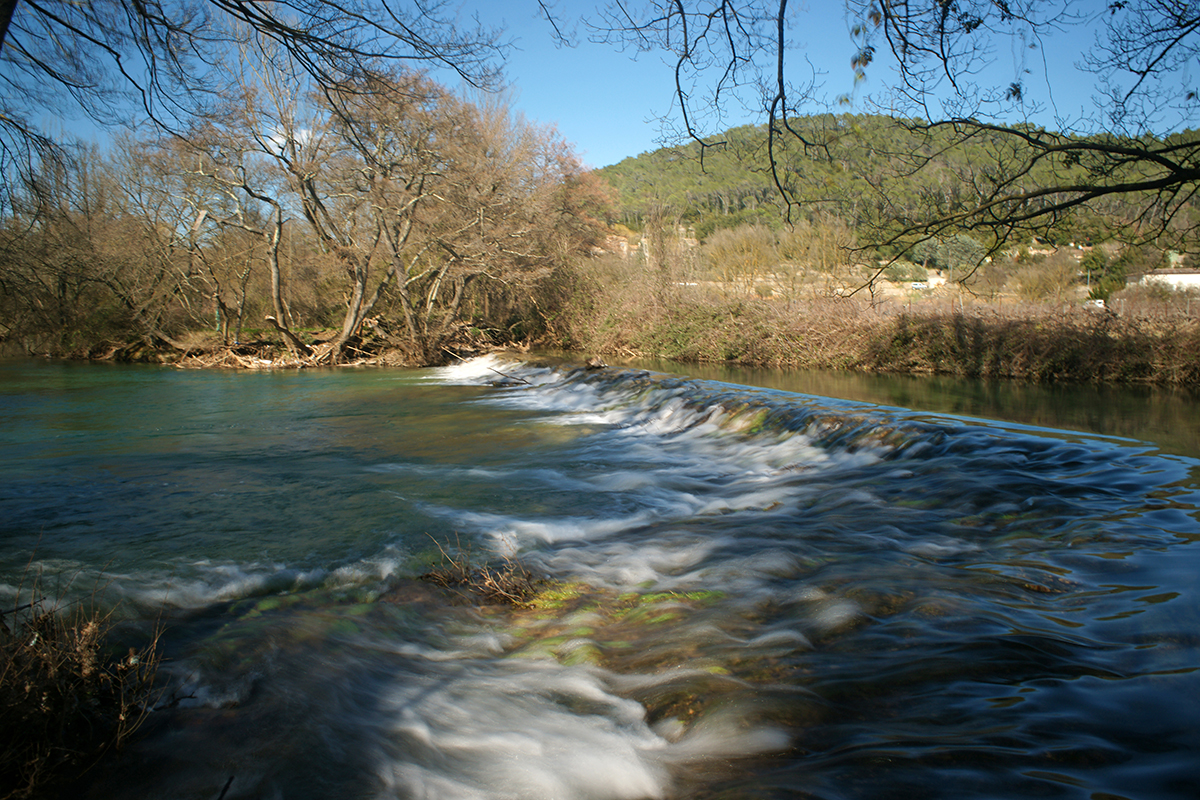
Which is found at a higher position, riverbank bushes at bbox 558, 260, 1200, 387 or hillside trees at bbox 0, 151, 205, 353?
hillside trees at bbox 0, 151, 205, 353

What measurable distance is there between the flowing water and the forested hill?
104 inches

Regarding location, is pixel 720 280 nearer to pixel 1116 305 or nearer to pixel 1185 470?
pixel 1116 305

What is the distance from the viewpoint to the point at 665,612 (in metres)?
3.94

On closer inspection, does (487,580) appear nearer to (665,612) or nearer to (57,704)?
(665,612)

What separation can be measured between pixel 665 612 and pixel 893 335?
1564 centimetres

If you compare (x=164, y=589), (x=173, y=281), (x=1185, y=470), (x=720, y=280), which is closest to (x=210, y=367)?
(x=173, y=281)

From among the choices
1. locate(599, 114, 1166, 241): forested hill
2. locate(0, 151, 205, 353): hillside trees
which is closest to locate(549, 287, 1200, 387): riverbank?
locate(599, 114, 1166, 241): forested hill

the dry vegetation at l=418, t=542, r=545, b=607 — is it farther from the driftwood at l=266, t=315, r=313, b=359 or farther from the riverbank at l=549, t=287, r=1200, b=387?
the driftwood at l=266, t=315, r=313, b=359

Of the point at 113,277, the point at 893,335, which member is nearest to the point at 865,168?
the point at 893,335

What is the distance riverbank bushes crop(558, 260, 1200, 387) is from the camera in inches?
548

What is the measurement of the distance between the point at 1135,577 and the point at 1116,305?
1380cm

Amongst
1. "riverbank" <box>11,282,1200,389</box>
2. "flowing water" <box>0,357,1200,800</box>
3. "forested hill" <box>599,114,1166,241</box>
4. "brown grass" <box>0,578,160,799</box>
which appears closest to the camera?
"brown grass" <box>0,578,160,799</box>

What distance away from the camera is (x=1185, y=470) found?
6441mm

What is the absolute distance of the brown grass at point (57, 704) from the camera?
1.95 meters
